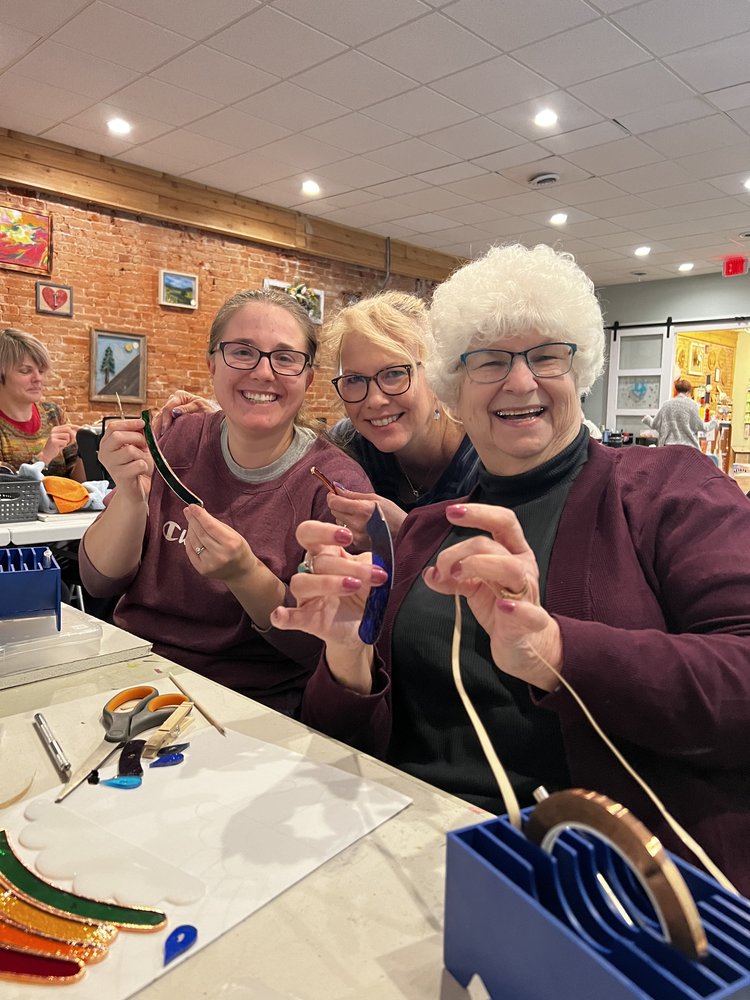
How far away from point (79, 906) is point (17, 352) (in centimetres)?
404

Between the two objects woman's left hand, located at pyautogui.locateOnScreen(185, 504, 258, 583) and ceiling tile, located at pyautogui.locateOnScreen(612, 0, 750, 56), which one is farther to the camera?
ceiling tile, located at pyautogui.locateOnScreen(612, 0, 750, 56)

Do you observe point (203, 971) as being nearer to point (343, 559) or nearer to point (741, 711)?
point (343, 559)

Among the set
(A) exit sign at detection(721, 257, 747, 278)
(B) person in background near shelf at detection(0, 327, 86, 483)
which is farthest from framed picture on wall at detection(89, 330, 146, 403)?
(A) exit sign at detection(721, 257, 747, 278)

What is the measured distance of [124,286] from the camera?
23.0ft

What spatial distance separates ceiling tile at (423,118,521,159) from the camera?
5660 mm

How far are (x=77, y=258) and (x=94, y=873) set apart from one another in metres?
6.86

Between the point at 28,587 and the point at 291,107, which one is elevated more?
the point at 291,107

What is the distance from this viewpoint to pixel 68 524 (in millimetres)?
2957

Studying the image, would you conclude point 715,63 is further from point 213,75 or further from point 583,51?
point 213,75

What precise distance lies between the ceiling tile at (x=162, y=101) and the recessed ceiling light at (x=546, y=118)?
2382mm

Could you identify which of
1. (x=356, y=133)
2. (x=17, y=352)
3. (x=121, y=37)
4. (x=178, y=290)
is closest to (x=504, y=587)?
(x=17, y=352)

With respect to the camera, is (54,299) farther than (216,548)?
Yes

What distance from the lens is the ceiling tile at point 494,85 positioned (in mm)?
4703

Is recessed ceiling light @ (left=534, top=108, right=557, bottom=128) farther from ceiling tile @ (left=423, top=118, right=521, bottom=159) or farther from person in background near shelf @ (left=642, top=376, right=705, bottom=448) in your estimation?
person in background near shelf @ (left=642, top=376, right=705, bottom=448)
